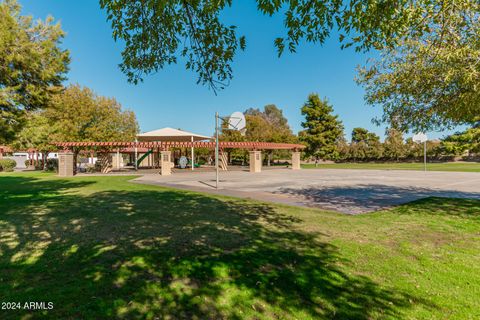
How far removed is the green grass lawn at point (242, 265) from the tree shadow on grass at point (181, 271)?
0.02 m

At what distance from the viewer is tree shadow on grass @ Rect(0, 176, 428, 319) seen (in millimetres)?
2854

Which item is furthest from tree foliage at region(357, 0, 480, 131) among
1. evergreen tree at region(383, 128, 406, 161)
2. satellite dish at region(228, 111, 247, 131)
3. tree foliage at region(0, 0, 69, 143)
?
evergreen tree at region(383, 128, 406, 161)

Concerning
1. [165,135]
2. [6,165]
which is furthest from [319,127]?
[6,165]

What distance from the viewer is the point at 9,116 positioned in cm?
1049

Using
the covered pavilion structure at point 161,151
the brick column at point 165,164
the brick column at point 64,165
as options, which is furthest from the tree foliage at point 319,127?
the brick column at point 64,165

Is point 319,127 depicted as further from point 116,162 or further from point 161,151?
point 116,162

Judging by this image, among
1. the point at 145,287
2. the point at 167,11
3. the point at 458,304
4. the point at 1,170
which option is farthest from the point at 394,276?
the point at 1,170

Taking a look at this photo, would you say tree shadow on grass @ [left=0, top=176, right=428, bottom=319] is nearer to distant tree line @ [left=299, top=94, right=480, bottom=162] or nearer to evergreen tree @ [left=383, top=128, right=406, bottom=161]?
distant tree line @ [left=299, top=94, right=480, bottom=162]

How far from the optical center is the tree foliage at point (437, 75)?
5.56m

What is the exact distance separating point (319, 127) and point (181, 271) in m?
41.5

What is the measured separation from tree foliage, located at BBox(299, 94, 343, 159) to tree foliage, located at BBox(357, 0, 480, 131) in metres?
34.8

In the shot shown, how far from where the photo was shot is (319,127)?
4262cm

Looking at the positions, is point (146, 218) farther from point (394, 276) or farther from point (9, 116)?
point (9, 116)

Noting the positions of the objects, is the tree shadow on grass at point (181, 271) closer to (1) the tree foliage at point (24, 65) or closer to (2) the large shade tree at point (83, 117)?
(1) the tree foliage at point (24, 65)
